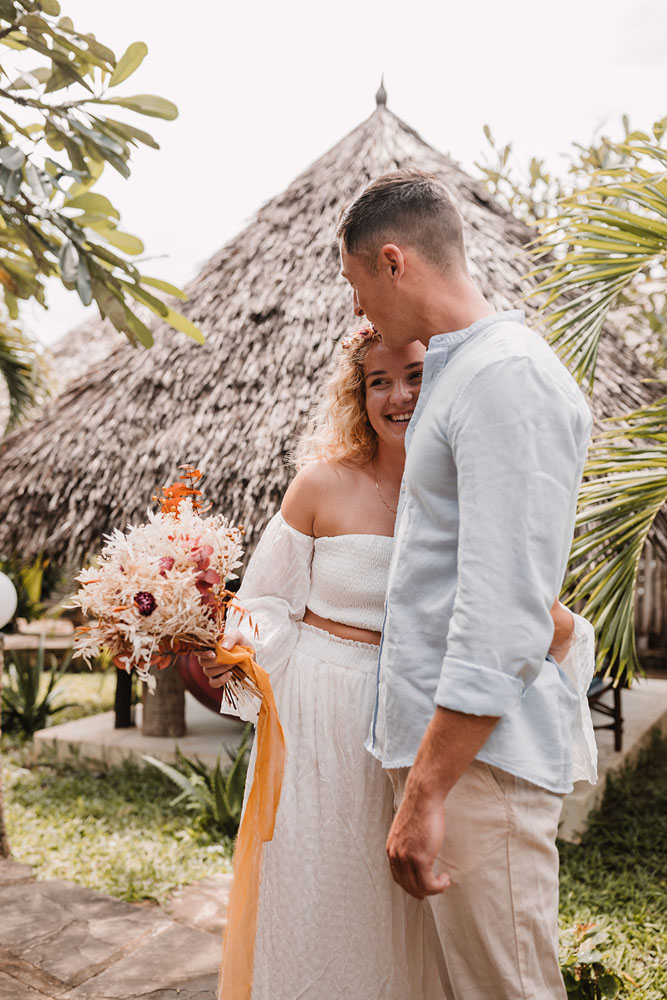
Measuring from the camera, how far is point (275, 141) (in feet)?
36.8

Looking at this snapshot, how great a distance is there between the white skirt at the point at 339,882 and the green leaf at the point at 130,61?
6.59 feet

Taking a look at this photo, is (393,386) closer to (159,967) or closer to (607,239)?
(607,239)

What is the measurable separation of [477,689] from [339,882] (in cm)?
84

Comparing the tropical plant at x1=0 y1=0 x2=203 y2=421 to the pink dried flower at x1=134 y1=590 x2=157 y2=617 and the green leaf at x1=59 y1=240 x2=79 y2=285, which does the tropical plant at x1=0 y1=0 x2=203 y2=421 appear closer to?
the green leaf at x1=59 y1=240 x2=79 y2=285

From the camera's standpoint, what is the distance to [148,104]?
2.68m

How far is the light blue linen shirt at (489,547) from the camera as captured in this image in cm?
123

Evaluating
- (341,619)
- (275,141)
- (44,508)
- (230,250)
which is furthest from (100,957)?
(275,141)

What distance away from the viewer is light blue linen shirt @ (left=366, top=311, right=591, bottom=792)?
1230 mm

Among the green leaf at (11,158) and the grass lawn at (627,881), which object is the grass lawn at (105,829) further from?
the green leaf at (11,158)

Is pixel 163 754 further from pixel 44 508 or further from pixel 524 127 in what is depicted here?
pixel 524 127

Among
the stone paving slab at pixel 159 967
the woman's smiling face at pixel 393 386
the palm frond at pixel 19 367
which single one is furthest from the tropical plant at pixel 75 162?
the palm frond at pixel 19 367

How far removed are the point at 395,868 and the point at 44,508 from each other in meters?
4.58

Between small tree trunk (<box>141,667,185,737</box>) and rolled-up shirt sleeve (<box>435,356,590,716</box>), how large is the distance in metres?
4.52

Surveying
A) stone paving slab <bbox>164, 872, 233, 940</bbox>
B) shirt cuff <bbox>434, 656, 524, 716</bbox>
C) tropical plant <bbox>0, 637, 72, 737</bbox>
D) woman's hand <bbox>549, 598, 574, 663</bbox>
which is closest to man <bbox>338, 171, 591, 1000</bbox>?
shirt cuff <bbox>434, 656, 524, 716</bbox>
